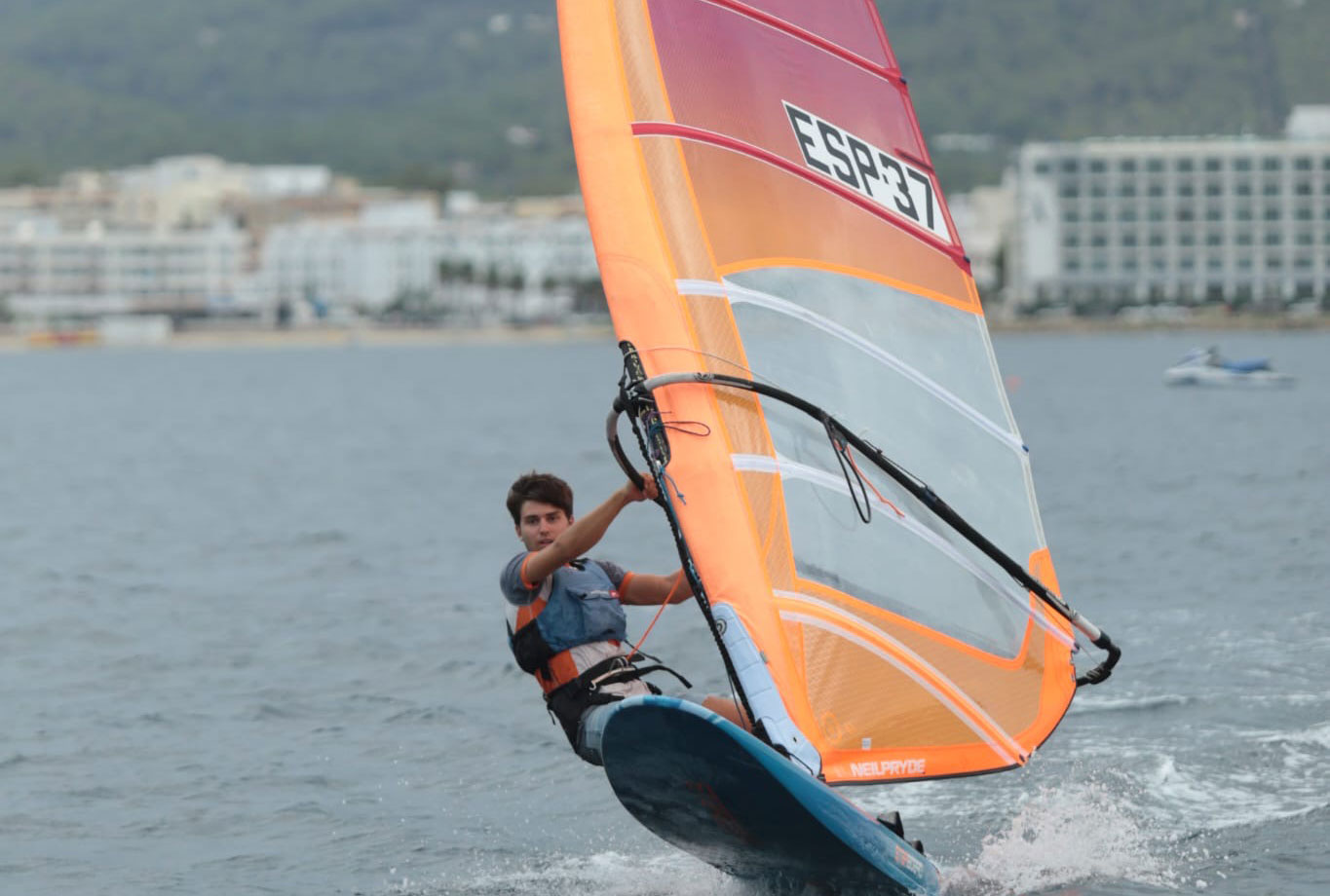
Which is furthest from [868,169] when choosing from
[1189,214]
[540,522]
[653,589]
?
[1189,214]

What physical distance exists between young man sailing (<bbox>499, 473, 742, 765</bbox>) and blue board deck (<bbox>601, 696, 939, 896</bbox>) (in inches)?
11.5

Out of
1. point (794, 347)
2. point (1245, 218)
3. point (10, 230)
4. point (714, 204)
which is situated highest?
point (714, 204)

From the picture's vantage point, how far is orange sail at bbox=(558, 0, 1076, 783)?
6949 mm

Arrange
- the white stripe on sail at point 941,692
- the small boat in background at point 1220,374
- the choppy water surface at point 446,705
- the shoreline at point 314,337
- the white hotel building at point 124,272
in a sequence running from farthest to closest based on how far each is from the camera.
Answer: the white hotel building at point 124,272, the shoreline at point 314,337, the small boat in background at point 1220,374, the choppy water surface at point 446,705, the white stripe on sail at point 941,692

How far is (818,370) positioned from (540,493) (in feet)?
3.42

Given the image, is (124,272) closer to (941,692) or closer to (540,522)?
(540,522)

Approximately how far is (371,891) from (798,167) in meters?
3.29

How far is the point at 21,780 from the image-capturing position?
10656mm

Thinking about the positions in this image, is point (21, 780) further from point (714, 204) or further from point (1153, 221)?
point (1153, 221)

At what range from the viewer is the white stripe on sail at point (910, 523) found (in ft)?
23.0

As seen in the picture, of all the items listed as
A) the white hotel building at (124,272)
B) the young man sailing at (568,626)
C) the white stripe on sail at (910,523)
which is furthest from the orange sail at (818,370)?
the white hotel building at (124,272)

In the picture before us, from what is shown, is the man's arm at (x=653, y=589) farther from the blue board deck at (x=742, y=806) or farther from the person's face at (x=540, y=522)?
the blue board deck at (x=742, y=806)

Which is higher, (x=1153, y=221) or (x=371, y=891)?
(x=371, y=891)

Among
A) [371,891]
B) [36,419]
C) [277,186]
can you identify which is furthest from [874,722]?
[277,186]
